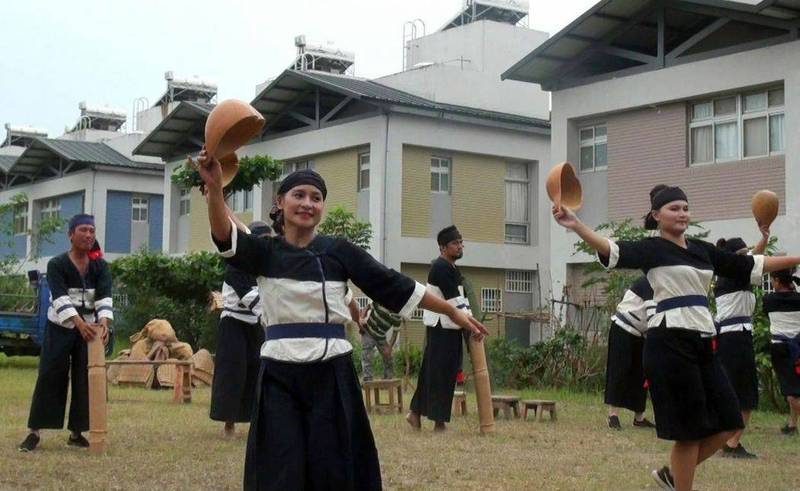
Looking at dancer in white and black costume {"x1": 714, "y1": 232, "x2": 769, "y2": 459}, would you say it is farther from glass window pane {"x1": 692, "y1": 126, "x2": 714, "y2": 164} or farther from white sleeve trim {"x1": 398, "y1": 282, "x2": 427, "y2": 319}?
glass window pane {"x1": 692, "y1": 126, "x2": 714, "y2": 164}

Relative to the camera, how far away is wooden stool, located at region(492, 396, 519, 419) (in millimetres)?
14016

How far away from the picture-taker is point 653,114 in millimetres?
21875

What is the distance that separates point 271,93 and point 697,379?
2308cm

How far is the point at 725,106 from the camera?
20.7m

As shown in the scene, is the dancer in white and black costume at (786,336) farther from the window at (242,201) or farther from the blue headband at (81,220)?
the window at (242,201)

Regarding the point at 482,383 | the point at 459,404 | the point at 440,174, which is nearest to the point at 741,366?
the point at 482,383

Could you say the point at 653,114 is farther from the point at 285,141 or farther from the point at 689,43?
the point at 285,141

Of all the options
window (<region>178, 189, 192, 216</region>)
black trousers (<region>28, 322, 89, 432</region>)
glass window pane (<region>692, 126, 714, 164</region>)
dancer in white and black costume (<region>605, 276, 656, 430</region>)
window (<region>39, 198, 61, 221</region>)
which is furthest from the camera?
window (<region>39, 198, 61, 221</region>)

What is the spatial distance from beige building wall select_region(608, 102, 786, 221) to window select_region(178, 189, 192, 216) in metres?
16.4

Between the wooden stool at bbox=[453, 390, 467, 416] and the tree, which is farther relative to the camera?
the tree

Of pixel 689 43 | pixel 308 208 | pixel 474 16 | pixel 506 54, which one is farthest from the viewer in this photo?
pixel 474 16

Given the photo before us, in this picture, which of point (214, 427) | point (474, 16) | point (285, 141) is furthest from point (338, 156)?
point (214, 427)

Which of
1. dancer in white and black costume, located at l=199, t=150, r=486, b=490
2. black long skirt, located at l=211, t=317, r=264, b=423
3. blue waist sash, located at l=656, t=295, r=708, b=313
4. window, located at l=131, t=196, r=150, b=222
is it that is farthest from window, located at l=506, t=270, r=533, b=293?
dancer in white and black costume, located at l=199, t=150, r=486, b=490

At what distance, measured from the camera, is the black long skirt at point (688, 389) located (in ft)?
23.8
